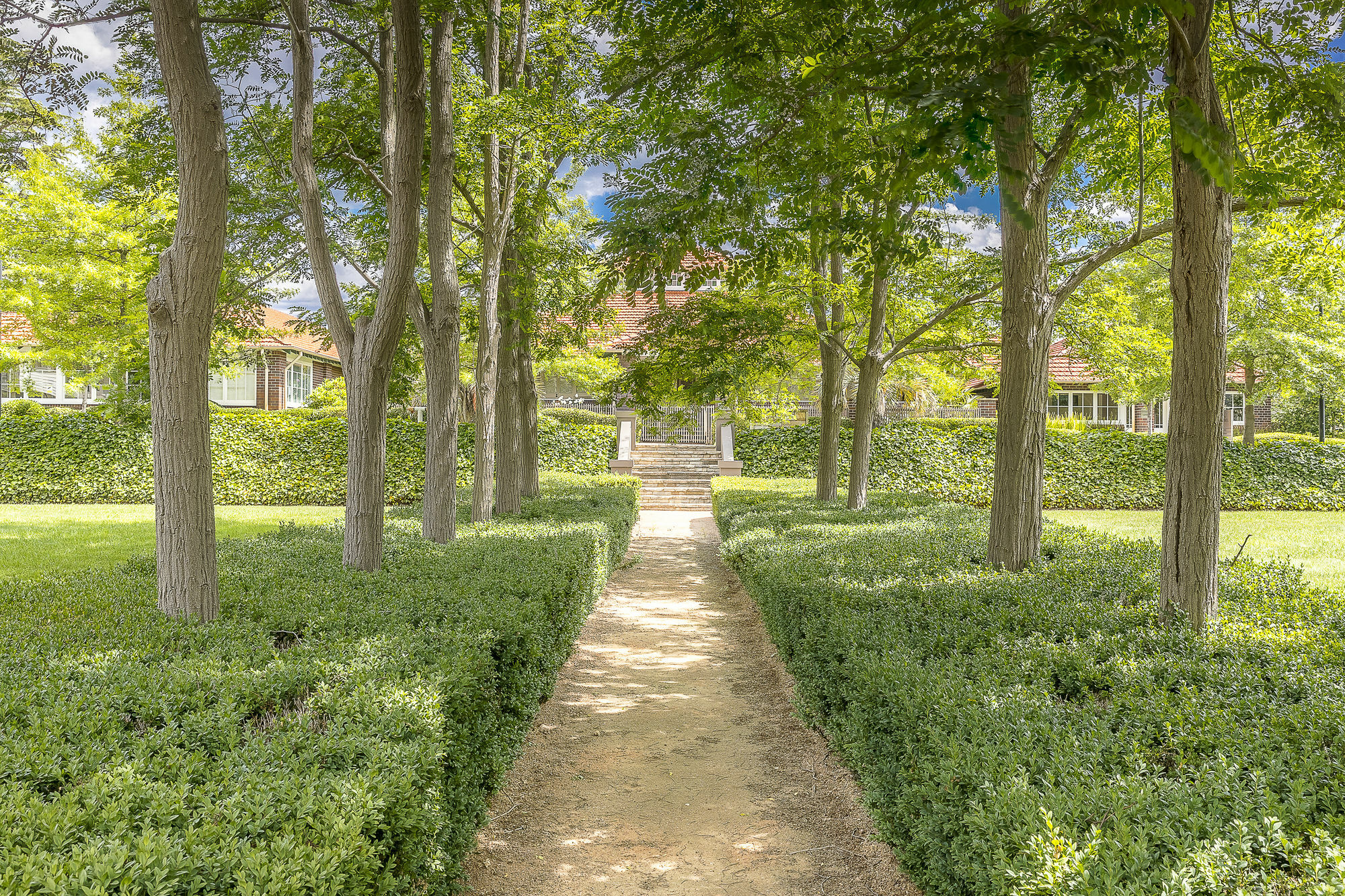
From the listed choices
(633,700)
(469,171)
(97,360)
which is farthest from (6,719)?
(97,360)

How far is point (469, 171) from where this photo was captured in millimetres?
10320

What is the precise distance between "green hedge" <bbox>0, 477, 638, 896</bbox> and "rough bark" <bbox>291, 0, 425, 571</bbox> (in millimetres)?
700

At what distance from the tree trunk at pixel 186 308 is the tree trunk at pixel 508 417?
619 cm

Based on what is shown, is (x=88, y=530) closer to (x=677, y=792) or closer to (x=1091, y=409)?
(x=677, y=792)

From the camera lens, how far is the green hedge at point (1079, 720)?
2018 mm

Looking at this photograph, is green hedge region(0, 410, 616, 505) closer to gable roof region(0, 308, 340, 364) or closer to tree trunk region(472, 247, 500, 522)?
gable roof region(0, 308, 340, 364)

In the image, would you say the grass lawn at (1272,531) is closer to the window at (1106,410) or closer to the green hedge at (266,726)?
the green hedge at (266,726)

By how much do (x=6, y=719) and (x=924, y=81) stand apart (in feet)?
13.6

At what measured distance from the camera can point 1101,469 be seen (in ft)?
62.6

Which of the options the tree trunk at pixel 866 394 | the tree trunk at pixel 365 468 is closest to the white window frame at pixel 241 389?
the tree trunk at pixel 866 394

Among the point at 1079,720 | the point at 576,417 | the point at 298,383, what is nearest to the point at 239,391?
the point at 298,383

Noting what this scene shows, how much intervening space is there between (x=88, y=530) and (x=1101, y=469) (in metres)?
20.9

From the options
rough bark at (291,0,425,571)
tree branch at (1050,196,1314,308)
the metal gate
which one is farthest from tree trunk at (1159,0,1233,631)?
the metal gate

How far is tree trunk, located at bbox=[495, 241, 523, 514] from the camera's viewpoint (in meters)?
10.8
